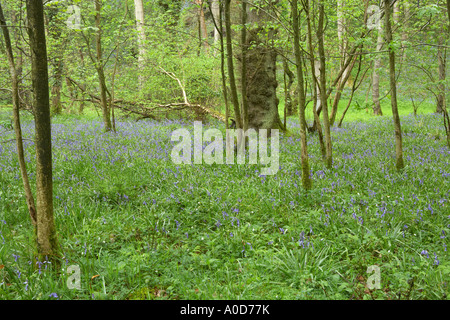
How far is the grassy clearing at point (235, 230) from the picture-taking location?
3006mm

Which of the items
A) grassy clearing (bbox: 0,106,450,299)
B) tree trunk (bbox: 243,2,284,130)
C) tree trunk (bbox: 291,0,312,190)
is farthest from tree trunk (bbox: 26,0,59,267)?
tree trunk (bbox: 243,2,284,130)

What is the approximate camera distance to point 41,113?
2.97 meters

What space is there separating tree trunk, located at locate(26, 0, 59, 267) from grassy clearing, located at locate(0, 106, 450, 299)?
54cm

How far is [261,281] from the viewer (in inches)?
121

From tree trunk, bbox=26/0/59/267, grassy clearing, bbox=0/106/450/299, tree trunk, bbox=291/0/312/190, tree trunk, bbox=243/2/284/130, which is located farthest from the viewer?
tree trunk, bbox=243/2/284/130

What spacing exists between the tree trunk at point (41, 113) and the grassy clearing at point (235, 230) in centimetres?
54

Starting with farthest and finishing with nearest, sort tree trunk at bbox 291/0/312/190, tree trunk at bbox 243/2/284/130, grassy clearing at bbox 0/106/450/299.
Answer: tree trunk at bbox 243/2/284/130 → tree trunk at bbox 291/0/312/190 → grassy clearing at bbox 0/106/450/299

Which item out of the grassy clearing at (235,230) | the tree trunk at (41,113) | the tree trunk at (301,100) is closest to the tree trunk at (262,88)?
the grassy clearing at (235,230)

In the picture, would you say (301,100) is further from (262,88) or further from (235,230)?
(262,88)

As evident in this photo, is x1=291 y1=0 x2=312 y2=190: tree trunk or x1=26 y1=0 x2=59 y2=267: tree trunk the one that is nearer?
x1=26 y1=0 x2=59 y2=267: tree trunk

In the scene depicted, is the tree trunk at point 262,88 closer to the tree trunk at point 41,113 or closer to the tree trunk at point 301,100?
the tree trunk at point 301,100

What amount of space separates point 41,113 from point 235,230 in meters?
2.53

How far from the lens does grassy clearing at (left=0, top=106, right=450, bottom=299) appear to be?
3.01 metres

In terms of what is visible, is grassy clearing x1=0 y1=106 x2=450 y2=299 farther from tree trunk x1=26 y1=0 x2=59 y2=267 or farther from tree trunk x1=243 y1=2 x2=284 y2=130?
tree trunk x1=243 y1=2 x2=284 y2=130
